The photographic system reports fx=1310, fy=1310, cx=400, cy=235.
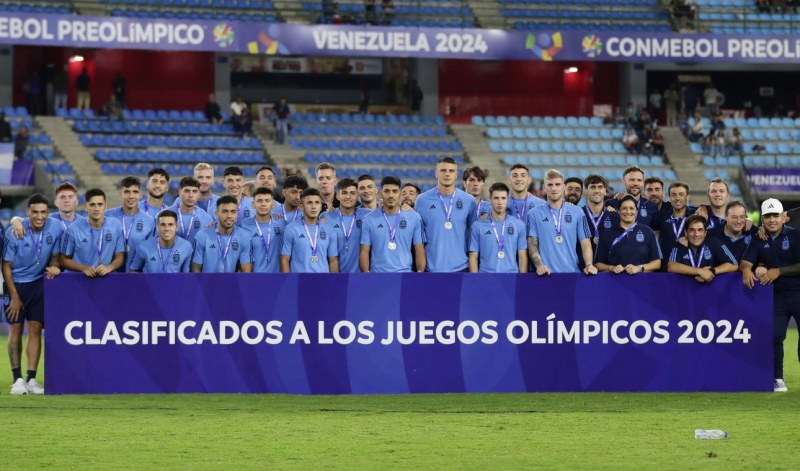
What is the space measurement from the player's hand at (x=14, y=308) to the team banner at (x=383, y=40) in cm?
1738

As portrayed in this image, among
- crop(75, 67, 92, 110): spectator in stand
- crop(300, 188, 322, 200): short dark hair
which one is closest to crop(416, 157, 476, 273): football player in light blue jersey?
crop(300, 188, 322, 200): short dark hair

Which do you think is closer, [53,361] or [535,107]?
[53,361]

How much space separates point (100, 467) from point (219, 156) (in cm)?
2172

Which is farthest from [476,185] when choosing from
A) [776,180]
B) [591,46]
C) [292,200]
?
[591,46]

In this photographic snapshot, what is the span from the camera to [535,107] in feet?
124

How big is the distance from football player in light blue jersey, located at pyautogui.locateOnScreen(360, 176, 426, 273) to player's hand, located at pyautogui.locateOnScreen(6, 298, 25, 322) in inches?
125

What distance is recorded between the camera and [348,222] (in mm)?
12016

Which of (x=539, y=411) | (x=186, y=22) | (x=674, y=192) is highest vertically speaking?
(x=186, y=22)

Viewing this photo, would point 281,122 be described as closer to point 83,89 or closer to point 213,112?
point 213,112

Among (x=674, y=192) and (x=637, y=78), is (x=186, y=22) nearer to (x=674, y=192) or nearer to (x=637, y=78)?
(x=637, y=78)

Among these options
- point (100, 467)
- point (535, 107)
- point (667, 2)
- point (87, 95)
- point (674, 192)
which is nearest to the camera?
point (100, 467)

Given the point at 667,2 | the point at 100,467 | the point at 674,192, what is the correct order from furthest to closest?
the point at 667,2 → the point at 674,192 → the point at 100,467

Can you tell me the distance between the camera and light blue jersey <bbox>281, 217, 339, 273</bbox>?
38.6 feet

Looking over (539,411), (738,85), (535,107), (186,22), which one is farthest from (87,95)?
(539,411)
